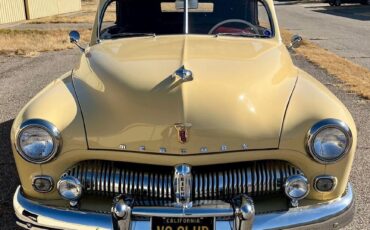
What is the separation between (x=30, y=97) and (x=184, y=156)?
211 inches

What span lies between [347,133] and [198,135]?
2.78 feet

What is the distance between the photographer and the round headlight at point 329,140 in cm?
262

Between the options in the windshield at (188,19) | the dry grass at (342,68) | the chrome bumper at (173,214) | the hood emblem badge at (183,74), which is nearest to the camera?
the chrome bumper at (173,214)

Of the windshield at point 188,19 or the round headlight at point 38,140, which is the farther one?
the windshield at point 188,19

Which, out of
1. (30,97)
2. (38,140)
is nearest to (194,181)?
(38,140)

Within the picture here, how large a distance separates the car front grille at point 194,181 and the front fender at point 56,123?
0.57 feet

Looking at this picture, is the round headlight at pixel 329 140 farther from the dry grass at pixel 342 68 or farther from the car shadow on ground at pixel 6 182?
the dry grass at pixel 342 68

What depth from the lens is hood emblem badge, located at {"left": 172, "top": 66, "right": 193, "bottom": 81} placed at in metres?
2.81

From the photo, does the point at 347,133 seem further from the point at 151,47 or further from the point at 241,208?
the point at 151,47

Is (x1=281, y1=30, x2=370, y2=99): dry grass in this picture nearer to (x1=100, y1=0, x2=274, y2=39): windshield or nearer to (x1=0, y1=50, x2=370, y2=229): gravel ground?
(x1=0, y1=50, x2=370, y2=229): gravel ground

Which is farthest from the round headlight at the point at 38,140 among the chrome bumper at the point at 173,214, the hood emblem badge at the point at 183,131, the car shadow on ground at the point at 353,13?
the car shadow on ground at the point at 353,13

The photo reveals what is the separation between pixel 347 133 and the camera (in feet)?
8.59

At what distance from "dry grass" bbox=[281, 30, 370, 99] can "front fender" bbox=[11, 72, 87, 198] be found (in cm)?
552

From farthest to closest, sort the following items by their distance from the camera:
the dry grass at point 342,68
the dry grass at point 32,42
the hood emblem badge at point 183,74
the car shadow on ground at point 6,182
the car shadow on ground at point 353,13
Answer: the car shadow on ground at point 353,13
the dry grass at point 32,42
the dry grass at point 342,68
the car shadow on ground at point 6,182
the hood emblem badge at point 183,74
